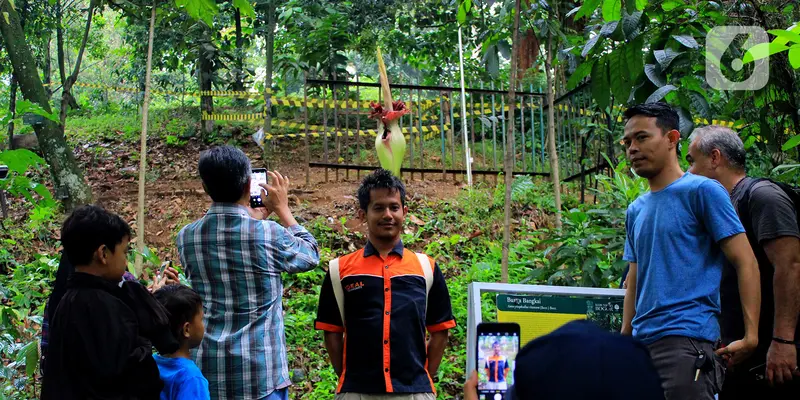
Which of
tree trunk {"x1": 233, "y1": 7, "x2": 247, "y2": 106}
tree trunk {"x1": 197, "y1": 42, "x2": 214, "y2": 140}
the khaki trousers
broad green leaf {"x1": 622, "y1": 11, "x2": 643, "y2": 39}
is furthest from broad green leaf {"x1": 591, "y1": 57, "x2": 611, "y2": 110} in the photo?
tree trunk {"x1": 233, "y1": 7, "x2": 247, "y2": 106}

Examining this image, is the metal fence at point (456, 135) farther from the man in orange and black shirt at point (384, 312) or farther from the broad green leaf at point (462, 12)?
the man in orange and black shirt at point (384, 312)

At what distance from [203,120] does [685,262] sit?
9.13m

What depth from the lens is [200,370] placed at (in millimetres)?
2994

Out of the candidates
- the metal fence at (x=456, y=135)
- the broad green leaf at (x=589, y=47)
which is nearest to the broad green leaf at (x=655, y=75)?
the broad green leaf at (x=589, y=47)

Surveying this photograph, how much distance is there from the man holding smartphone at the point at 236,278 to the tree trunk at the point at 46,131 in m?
5.14

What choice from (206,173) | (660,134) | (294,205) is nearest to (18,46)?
(294,205)

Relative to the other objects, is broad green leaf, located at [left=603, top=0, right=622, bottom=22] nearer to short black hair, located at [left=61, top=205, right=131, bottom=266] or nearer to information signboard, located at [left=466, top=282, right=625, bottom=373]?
information signboard, located at [left=466, top=282, right=625, bottom=373]

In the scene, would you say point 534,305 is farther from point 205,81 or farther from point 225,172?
point 205,81

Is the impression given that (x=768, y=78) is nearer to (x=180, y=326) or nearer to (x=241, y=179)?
Answer: (x=241, y=179)

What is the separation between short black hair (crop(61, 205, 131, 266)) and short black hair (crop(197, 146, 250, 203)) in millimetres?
481

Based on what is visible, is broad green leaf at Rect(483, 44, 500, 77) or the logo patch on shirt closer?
the logo patch on shirt

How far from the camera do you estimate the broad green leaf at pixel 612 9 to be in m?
3.41

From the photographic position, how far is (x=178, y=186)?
363 inches

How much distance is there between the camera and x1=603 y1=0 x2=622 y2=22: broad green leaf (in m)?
3.41
